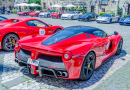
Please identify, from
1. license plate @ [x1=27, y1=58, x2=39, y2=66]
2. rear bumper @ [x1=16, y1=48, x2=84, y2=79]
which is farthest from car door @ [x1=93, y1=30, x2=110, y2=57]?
license plate @ [x1=27, y1=58, x2=39, y2=66]

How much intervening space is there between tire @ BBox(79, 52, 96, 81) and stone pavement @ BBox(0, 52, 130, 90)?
0.15 metres

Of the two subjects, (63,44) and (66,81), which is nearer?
(63,44)

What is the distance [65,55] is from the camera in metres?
3.41

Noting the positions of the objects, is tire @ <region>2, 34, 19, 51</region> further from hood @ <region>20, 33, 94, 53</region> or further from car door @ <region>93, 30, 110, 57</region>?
car door @ <region>93, 30, 110, 57</region>

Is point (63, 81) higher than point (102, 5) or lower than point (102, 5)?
lower

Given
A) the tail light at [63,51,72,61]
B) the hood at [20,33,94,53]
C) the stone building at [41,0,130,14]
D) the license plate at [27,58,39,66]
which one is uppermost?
the stone building at [41,0,130,14]

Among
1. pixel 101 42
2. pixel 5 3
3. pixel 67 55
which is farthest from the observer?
pixel 5 3

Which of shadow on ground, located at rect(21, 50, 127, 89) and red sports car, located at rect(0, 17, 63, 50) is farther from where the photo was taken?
red sports car, located at rect(0, 17, 63, 50)

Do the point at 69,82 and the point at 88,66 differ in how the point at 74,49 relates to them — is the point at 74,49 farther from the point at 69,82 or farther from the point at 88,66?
the point at 69,82

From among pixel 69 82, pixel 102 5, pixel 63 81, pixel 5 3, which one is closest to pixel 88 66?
pixel 69 82

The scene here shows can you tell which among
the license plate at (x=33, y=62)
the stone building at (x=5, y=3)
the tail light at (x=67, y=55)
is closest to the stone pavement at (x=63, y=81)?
the license plate at (x=33, y=62)

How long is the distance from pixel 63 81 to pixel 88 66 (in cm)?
74

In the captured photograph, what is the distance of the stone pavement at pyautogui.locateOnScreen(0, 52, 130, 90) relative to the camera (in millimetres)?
3719

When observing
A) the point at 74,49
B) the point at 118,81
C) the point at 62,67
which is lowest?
the point at 118,81
